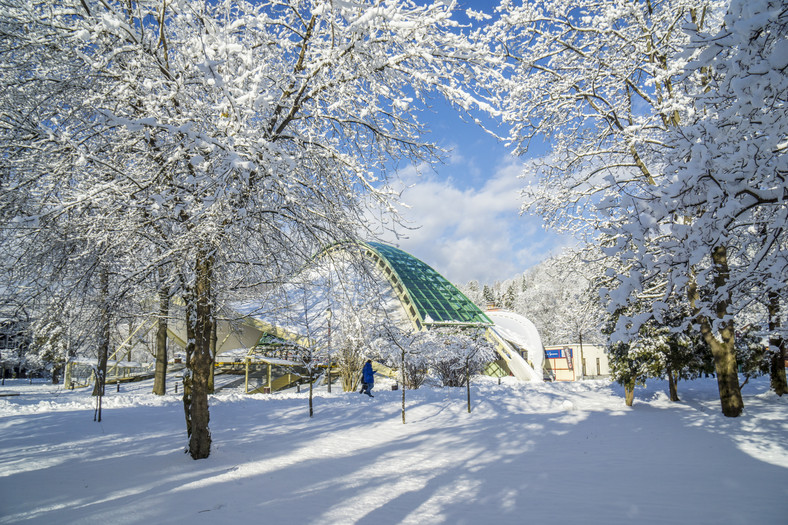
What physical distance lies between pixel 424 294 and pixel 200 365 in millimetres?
25250

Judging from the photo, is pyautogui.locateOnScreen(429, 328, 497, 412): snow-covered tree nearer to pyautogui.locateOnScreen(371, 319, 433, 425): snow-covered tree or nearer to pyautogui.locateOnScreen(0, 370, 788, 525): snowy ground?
pyautogui.locateOnScreen(371, 319, 433, 425): snow-covered tree

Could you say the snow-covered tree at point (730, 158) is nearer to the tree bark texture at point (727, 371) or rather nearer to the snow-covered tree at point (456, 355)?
the tree bark texture at point (727, 371)

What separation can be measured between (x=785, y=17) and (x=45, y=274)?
875cm

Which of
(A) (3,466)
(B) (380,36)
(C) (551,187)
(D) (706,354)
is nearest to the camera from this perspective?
(B) (380,36)

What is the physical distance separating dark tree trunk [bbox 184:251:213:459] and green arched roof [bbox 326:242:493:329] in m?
19.8

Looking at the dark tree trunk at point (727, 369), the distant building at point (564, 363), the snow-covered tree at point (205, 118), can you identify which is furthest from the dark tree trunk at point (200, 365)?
the distant building at point (564, 363)

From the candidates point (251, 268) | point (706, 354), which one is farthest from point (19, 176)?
point (706, 354)

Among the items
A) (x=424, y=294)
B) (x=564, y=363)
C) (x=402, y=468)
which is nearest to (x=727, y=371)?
(x=402, y=468)

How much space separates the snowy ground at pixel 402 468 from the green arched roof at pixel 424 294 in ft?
53.7

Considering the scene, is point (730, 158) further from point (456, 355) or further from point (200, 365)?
point (456, 355)

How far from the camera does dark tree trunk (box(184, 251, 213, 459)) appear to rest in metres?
6.01

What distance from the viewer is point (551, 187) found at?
33.4 feet

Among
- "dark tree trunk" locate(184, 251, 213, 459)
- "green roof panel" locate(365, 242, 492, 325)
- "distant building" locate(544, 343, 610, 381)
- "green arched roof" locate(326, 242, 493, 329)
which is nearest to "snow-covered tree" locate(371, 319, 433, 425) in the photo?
"green arched roof" locate(326, 242, 493, 329)

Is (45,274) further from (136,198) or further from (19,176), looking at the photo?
(136,198)
